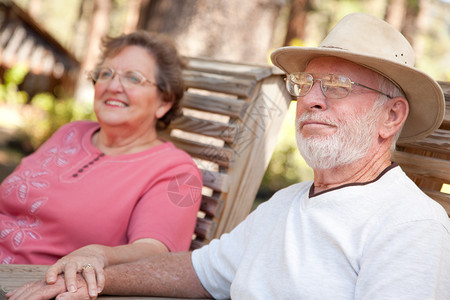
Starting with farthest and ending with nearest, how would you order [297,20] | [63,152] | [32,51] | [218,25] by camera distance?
[32,51] → [297,20] → [218,25] → [63,152]

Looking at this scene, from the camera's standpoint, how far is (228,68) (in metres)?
3.51

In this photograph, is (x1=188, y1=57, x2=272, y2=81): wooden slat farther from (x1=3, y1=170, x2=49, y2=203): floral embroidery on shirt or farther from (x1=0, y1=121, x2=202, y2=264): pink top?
(x1=3, y1=170, x2=49, y2=203): floral embroidery on shirt

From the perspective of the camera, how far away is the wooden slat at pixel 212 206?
3.21m

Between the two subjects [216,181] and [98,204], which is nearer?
[98,204]

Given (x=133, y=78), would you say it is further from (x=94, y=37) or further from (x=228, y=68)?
(x=94, y=37)

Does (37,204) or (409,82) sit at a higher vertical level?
(409,82)

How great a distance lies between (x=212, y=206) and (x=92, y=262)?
117 centimetres

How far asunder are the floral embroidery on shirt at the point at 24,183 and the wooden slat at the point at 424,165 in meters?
1.78

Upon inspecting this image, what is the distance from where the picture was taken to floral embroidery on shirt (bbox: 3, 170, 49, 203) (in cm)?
297

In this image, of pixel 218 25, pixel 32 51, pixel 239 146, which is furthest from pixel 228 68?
pixel 32 51

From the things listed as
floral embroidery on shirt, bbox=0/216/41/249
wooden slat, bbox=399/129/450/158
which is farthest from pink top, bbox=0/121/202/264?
wooden slat, bbox=399/129/450/158

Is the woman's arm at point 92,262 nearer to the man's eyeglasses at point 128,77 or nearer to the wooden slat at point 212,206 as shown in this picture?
the wooden slat at point 212,206

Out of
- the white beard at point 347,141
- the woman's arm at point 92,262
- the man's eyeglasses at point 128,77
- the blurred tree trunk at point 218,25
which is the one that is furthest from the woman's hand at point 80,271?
the blurred tree trunk at point 218,25

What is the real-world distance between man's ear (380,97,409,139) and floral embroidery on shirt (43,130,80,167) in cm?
177
